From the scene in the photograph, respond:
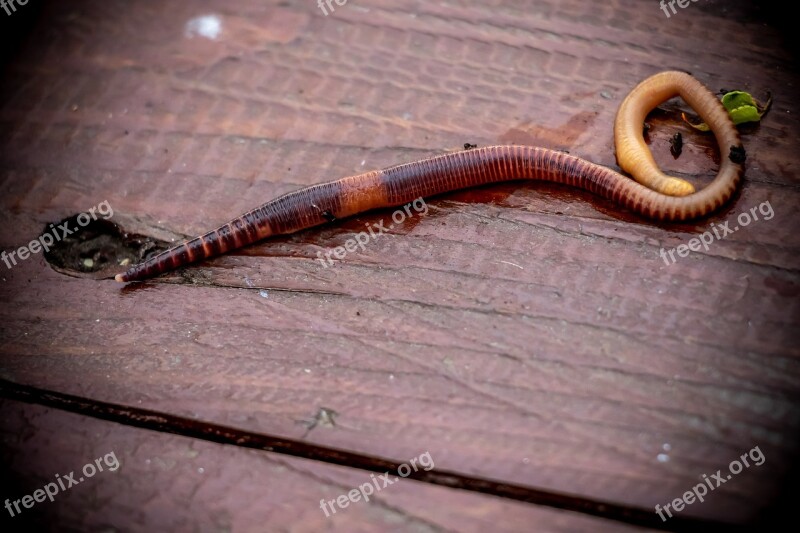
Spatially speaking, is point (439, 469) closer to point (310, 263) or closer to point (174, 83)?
point (310, 263)

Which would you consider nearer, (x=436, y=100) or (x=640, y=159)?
(x=640, y=159)

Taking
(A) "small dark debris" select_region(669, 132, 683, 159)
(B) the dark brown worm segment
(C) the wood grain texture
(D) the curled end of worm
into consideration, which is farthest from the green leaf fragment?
(C) the wood grain texture

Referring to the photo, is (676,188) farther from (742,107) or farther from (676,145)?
(742,107)

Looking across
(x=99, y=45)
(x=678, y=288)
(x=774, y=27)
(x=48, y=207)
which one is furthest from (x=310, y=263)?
(x=774, y=27)

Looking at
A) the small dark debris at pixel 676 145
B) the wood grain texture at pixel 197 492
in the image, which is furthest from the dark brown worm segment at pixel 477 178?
the wood grain texture at pixel 197 492

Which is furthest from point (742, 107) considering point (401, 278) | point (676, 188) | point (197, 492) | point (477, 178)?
point (197, 492)
